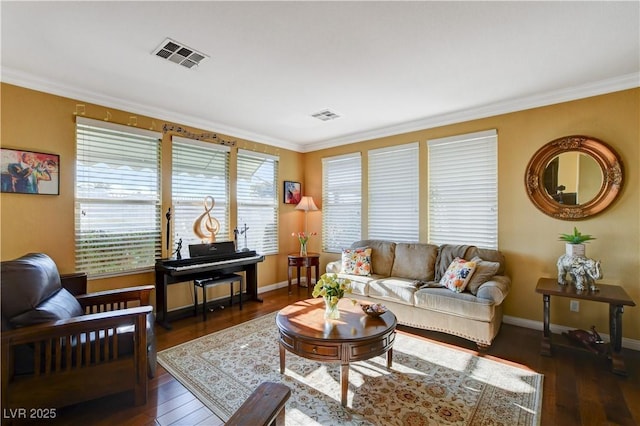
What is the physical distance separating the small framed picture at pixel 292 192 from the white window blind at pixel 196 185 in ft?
3.95

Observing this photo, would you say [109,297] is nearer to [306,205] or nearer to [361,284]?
[361,284]

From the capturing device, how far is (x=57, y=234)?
3111 millimetres

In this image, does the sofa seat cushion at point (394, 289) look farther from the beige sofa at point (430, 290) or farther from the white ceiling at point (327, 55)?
the white ceiling at point (327, 55)

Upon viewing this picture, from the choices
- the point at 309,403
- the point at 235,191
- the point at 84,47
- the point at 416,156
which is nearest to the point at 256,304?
the point at 235,191

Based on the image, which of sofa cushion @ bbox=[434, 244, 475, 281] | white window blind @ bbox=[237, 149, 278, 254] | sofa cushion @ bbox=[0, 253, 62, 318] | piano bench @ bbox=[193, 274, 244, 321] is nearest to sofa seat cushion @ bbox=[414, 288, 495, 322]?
sofa cushion @ bbox=[434, 244, 475, 281]

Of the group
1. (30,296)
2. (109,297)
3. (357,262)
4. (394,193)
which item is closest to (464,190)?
(394,193)

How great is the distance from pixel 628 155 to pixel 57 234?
594cm

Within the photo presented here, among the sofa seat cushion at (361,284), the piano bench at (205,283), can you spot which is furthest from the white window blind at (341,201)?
the piano bench at (205,283)

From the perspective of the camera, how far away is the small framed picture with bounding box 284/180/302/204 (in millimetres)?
5516

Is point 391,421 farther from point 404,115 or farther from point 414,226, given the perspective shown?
point 404,115

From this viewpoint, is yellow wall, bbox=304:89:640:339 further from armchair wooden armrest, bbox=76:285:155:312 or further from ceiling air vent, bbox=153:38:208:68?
armchair wooden armrest, bbox=76:285:155:312

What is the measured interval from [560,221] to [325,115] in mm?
3090

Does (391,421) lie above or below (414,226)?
below

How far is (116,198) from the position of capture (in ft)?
11.5
